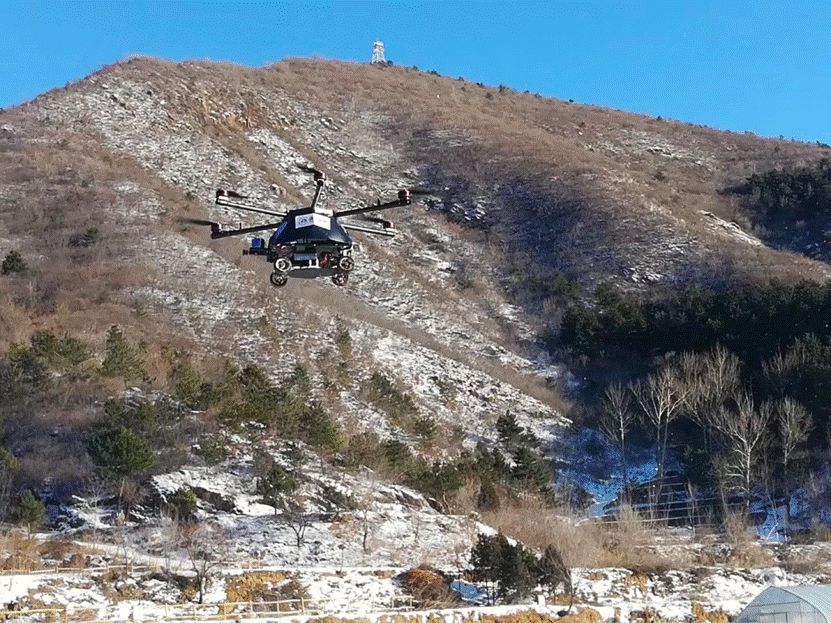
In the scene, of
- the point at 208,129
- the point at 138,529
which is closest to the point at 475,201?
the point at 208,129

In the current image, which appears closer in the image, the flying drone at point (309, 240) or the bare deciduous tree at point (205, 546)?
the flying drone at point (309, 240)

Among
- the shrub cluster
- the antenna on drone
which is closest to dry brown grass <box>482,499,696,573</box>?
the shrub cluster

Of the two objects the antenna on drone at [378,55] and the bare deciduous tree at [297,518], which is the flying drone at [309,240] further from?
the antenna on drone at [378,55]

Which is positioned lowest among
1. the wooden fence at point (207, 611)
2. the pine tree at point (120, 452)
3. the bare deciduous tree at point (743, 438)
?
the wooden fence at point (207, 611)

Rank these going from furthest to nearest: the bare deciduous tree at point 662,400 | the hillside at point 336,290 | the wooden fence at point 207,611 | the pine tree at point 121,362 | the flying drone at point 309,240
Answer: the bare deciduous tree at point 662,400 < the pine tree at point 121,362 < the hillside at point 336,290 < the wooden fence at point 207,611 < the flying drone at point 309,240

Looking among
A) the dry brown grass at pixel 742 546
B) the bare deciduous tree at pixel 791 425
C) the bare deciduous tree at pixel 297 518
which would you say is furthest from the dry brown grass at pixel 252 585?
the bare deciduous tree at pixel 791 425

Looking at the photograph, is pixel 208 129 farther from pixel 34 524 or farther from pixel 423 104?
pixel 34 524

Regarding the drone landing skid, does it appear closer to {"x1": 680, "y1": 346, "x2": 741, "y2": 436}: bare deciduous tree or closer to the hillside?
the hillside
